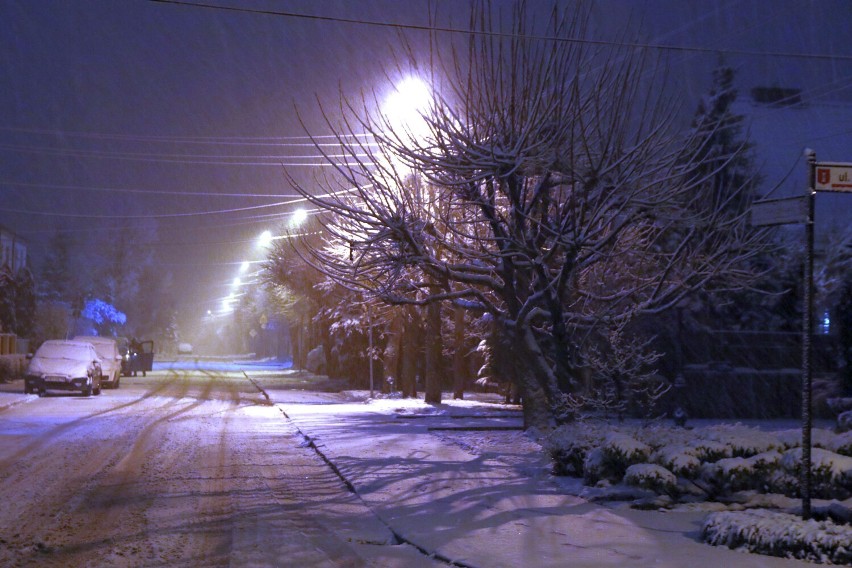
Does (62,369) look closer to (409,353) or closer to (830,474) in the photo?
(409,353)

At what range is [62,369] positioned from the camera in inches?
1180

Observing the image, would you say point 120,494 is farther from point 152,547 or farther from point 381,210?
point 381,210

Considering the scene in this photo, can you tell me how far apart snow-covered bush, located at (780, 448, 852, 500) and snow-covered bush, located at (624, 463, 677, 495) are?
134cm

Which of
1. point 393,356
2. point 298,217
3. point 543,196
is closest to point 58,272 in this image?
point 298,217

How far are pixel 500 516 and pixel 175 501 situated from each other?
150 inches

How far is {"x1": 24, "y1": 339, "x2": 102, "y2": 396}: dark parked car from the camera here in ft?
96.9

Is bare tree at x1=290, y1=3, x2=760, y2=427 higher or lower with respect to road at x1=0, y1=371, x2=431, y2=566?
higher

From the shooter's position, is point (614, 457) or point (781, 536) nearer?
point (781, 536)

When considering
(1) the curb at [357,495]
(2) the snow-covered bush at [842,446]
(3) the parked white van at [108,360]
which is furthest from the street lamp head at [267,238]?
(2) the snow-covered bush at [842,446]

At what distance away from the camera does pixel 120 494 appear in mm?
10789

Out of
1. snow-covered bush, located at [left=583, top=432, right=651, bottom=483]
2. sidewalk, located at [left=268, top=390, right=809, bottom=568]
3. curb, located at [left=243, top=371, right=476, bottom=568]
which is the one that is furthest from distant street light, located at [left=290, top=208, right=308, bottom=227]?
→ snow-covered bush, located at [left=583, top=432, right=651, bottom=483]

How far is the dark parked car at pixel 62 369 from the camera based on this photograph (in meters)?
29.5

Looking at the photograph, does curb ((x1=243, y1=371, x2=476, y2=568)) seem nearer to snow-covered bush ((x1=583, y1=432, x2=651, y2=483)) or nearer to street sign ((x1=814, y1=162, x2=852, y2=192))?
snow-covered bush ((x1=583, y1=432, x2=651, y2=483))

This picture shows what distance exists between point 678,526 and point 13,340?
38.7 metres
